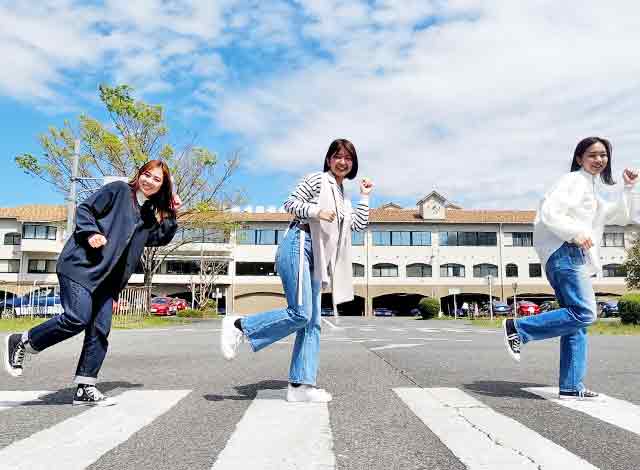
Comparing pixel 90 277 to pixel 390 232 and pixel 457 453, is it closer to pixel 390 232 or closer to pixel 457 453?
pixel 457 453

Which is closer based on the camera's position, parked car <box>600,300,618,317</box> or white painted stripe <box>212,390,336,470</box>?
white painted stripe <box>212,390,336,470</box>

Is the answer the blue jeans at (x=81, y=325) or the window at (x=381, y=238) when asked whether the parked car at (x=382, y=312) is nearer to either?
the window at (x=381, y=238)

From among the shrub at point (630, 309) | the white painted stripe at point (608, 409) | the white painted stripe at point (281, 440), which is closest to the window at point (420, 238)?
the shrub at point (630, 309)

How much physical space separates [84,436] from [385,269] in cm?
4827

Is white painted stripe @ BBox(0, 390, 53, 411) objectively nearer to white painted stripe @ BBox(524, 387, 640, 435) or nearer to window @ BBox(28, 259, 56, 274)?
white painted stripe @ BBox(524, 387, 640, 435)

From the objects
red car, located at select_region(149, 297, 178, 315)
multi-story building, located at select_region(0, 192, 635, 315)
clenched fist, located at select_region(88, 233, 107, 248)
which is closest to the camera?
clenched fist, located at select_region(88, 233, 107, 248)

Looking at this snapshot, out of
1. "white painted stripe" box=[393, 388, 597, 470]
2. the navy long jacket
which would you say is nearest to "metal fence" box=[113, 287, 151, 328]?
the navy long jacket

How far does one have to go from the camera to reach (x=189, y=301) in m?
50.6

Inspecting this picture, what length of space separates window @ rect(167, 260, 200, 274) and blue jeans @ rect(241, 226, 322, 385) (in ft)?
157

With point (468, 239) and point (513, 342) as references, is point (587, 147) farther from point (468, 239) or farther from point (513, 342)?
point (468, 239)

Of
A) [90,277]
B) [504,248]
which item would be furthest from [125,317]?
[504,248]

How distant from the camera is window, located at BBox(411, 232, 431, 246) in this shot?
50.7 metres

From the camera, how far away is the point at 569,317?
137 inches

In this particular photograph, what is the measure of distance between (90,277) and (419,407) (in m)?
2.10
